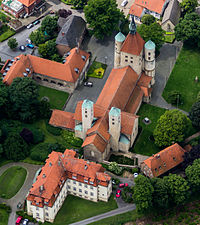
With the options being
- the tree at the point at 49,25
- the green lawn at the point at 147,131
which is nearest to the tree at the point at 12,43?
the tree at the point at 49,25

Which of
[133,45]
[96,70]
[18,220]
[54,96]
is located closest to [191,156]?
[133,45]

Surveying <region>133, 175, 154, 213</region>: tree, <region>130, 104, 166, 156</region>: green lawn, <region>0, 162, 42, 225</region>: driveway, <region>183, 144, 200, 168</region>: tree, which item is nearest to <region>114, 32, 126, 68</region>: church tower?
<region>130, 104, 166, 156</region>: green lawn

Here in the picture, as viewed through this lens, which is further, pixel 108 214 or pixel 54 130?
pixel 54 130

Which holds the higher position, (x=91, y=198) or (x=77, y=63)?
(x=77, y=63)

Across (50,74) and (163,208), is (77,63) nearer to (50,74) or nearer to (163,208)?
(50,74)

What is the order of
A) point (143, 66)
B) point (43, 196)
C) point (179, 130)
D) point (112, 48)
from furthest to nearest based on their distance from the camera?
point (112, 48) → point (143, 66) → point (179, 130) → point (43, 196)

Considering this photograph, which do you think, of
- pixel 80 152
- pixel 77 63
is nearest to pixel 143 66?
pixel 77 63

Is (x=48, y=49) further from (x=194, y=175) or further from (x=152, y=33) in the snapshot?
(x=194, y=175)

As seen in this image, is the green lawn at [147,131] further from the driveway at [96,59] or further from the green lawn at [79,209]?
the green lawn at [79,209]

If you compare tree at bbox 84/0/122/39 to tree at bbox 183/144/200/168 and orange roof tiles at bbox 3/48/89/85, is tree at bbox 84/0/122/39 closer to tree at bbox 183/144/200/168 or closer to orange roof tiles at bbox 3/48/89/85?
orange roof tiles at bbox 3/48/89/85
